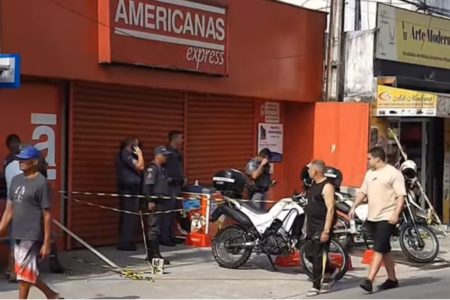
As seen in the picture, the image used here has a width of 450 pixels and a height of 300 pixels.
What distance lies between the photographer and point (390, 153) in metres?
17.5

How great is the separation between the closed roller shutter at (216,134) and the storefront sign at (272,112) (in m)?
0.47

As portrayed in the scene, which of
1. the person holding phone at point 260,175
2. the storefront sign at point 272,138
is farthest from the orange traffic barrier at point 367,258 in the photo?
the storefront sign at point 272,138

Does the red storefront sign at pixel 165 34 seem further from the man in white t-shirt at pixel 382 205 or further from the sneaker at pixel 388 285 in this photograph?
the sneaker at pixel 388 285

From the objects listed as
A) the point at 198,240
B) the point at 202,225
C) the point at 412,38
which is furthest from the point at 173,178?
the point at 412,38

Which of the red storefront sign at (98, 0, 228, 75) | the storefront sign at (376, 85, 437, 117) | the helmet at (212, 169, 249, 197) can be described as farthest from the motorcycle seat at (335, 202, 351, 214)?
the storefront sign at (376, 85, 437, 117)

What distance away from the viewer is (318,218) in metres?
10.3

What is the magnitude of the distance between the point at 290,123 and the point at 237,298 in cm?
832

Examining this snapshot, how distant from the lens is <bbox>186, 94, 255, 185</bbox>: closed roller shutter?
15625mm

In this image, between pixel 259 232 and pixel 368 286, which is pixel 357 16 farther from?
pixel 368 286

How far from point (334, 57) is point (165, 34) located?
5010 mm

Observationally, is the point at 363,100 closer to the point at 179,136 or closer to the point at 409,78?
the point at 409,78

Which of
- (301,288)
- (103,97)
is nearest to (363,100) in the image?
(103,97)

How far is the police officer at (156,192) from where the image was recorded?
11.7 m

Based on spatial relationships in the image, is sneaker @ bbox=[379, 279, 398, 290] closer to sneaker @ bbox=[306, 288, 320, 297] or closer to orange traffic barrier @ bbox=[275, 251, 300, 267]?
sneaker @ bbox=[306, 288, 320, 297]
